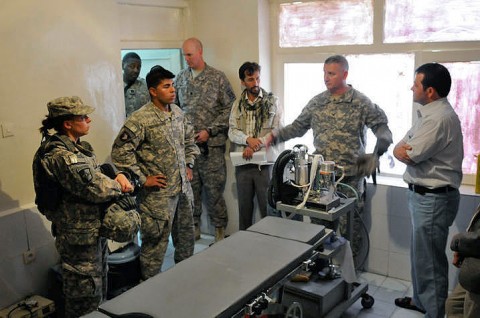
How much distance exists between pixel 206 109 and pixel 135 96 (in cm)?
71

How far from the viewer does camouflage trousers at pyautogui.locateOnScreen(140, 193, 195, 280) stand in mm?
3369

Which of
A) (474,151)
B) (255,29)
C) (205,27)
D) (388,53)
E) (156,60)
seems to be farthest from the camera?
(156,60)

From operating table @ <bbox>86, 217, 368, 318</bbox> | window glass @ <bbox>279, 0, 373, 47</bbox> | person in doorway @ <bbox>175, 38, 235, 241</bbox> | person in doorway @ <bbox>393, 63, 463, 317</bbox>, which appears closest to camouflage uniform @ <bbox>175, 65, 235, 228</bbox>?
person in doorway @ <bbox>175, 38, 235, 241</bbox>

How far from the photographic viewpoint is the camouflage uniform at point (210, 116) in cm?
430

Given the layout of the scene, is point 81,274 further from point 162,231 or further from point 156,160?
point 156,160

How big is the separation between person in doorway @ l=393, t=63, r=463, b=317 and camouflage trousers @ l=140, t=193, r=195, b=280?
1.62 meters

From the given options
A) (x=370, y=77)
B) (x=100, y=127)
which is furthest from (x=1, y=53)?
(x=370, y=77)

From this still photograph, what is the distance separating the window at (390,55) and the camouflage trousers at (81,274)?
7.77 ft

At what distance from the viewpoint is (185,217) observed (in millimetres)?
3588

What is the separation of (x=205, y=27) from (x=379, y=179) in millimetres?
2227

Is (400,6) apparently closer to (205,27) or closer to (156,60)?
(205,27)

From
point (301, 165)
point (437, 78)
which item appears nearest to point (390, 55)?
point (437, 78)

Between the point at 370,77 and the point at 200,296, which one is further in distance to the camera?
the point at 370,77

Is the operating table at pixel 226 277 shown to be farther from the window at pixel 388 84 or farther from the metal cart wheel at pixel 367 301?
the window at pixel 388 84
